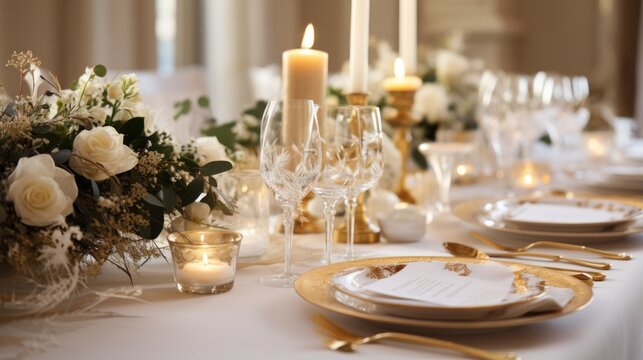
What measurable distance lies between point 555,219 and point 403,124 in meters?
0.48

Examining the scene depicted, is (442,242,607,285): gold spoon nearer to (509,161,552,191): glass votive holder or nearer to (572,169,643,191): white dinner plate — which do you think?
(509,161,552,191): glass votive holder

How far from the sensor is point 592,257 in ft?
4.22

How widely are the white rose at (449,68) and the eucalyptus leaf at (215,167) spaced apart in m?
1.93

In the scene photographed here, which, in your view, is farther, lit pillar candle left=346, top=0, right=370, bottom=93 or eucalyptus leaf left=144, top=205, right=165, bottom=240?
lit pillar candle left=346, top=0, right=370, bottom=93

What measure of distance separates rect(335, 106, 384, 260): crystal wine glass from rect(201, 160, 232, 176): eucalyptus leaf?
0.60 ft

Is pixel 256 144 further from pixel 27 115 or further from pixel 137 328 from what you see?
pixel 137 328

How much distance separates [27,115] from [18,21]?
233cm

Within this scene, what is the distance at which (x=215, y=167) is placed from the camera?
3.80 ft

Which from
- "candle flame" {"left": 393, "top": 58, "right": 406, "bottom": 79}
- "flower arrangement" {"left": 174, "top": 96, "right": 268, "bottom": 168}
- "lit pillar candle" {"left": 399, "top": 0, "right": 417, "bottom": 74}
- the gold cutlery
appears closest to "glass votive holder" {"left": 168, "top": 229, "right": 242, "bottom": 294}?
"flower arrangement" {"left": 174, "top": 96, "right": 268, "bottom": 168}

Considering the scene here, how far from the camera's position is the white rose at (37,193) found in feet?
2.94

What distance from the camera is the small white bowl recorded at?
1.43 metres

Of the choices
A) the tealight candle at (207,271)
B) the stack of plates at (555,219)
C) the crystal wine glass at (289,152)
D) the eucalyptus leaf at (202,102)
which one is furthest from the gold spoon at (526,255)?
the eucalyptus leaf at (202,102)

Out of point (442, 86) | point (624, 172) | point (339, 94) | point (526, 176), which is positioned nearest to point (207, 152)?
point (339, 94)

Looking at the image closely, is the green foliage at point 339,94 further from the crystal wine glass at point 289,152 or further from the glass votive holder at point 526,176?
the crystal wine glass at point 289,152
